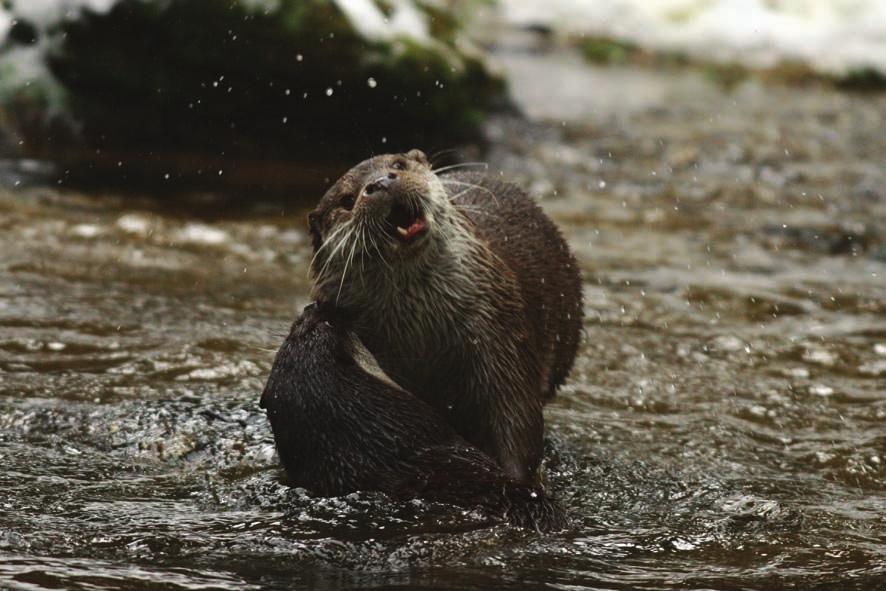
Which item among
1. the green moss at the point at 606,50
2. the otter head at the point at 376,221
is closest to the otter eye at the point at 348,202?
the otter head at the point at 376,221

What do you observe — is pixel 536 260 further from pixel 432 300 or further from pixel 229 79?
pixel 229 79

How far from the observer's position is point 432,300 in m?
3.59

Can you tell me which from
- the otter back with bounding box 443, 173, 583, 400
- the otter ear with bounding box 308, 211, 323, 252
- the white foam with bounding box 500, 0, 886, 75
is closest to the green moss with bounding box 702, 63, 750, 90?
the white foam with bounding box 500, 0, 886, 75

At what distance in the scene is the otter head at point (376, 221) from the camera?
3455mm

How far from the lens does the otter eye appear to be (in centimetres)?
363

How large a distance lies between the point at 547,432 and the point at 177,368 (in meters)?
1.28

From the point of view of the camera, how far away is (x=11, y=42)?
791 centimetres

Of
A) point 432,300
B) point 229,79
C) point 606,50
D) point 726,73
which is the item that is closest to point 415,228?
point 432,300

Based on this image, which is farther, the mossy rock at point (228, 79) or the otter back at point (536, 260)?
the mossy rock at point (228, 79)

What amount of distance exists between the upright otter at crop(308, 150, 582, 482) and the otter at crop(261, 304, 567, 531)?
0.91ft

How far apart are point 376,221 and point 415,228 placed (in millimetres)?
109

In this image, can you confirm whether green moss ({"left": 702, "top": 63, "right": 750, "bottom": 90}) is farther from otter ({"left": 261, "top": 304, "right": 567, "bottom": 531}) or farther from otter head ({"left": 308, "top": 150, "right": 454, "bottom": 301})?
otter ({"left": 261, "top": 304, "right": 567, "bottom": 531})

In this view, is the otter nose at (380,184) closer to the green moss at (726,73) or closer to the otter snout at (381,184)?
the otter snout at (381,184)

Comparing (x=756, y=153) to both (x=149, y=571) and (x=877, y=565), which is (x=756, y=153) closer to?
(x=877, y=565)
